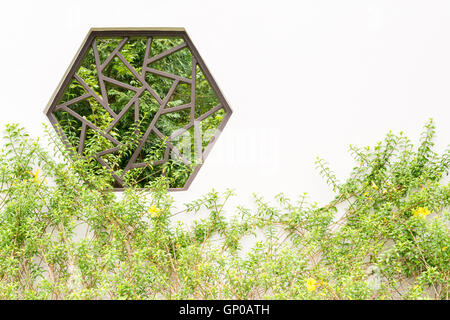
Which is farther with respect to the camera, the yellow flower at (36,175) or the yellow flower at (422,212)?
the yellow flower at (36,175)

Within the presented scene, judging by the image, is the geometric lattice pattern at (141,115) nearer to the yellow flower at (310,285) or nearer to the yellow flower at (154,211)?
the yellow flower at (154,211)

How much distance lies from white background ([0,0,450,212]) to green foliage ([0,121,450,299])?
0.50 ft

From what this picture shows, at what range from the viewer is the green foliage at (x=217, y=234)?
2775mm

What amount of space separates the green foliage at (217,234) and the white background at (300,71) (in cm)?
15

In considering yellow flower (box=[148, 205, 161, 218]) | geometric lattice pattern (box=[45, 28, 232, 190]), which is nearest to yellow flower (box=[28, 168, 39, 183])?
geometric lattice pattern (box=[45, 28, 232, 190])

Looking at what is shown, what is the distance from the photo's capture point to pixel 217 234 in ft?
10.7

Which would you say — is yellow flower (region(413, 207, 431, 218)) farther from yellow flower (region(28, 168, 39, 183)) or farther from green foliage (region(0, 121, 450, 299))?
yellow flower (region(28, 168, 39, 183))

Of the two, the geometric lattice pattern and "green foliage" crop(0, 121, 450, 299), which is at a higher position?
the geometric lattice pattern

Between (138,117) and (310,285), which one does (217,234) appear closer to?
(310,285)

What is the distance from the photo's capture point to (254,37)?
3.25m

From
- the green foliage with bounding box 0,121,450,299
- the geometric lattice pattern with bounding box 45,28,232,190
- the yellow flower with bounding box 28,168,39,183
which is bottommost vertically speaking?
the green foliage with bounding box 0,121,450,299

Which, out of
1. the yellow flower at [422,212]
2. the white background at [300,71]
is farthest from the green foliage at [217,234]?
the white background at [300,71]

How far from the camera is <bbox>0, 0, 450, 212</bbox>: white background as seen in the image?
10.6ft
